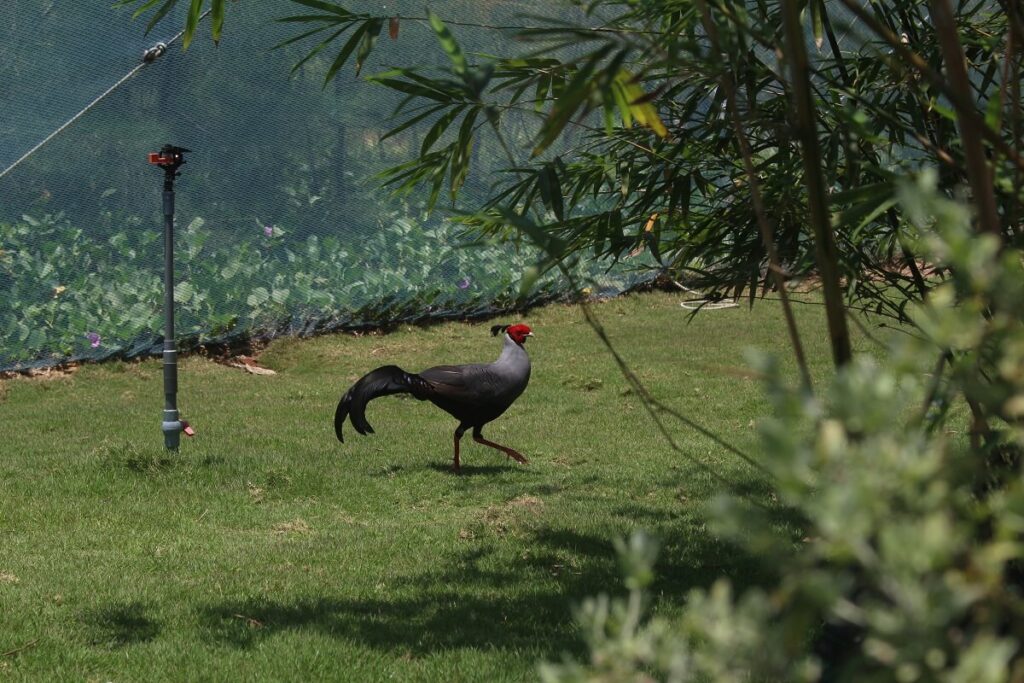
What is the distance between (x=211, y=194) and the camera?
1143 cm

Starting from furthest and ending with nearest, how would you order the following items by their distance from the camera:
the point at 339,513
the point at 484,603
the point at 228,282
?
the point at 228,282 → the point at 339,513 → the point at 484,603

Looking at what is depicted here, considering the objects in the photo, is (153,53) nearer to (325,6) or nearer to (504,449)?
(504,449)

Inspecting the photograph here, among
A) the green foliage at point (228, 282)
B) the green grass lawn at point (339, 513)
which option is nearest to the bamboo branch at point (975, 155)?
the green grass lawn at point (339, 513)

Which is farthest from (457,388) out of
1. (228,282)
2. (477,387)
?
(228,282)

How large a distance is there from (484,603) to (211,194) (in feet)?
24.1

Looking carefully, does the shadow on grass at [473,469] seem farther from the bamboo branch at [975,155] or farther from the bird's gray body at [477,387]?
the bamboo branch at [975,155]

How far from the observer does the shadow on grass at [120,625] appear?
177 inches

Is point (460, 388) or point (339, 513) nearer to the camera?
point (339, 513)

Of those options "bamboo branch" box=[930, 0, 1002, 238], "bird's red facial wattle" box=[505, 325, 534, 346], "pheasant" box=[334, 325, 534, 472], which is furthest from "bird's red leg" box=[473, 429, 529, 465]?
"bamboo branch" box=[930, 0, 1002, 238]

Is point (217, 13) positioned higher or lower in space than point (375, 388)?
higher

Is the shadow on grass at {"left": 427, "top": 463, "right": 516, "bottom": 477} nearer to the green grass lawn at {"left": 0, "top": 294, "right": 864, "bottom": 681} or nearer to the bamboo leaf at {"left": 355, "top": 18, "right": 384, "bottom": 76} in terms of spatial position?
the green grass lawn at {"left": 0, "top": 294, "right": 864, "bottom": 681}

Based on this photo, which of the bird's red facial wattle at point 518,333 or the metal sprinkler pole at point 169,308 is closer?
the metal sprinkler pole at point 169,308

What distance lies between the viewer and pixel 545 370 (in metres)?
11.1

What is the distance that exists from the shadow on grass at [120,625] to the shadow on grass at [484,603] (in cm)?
21
